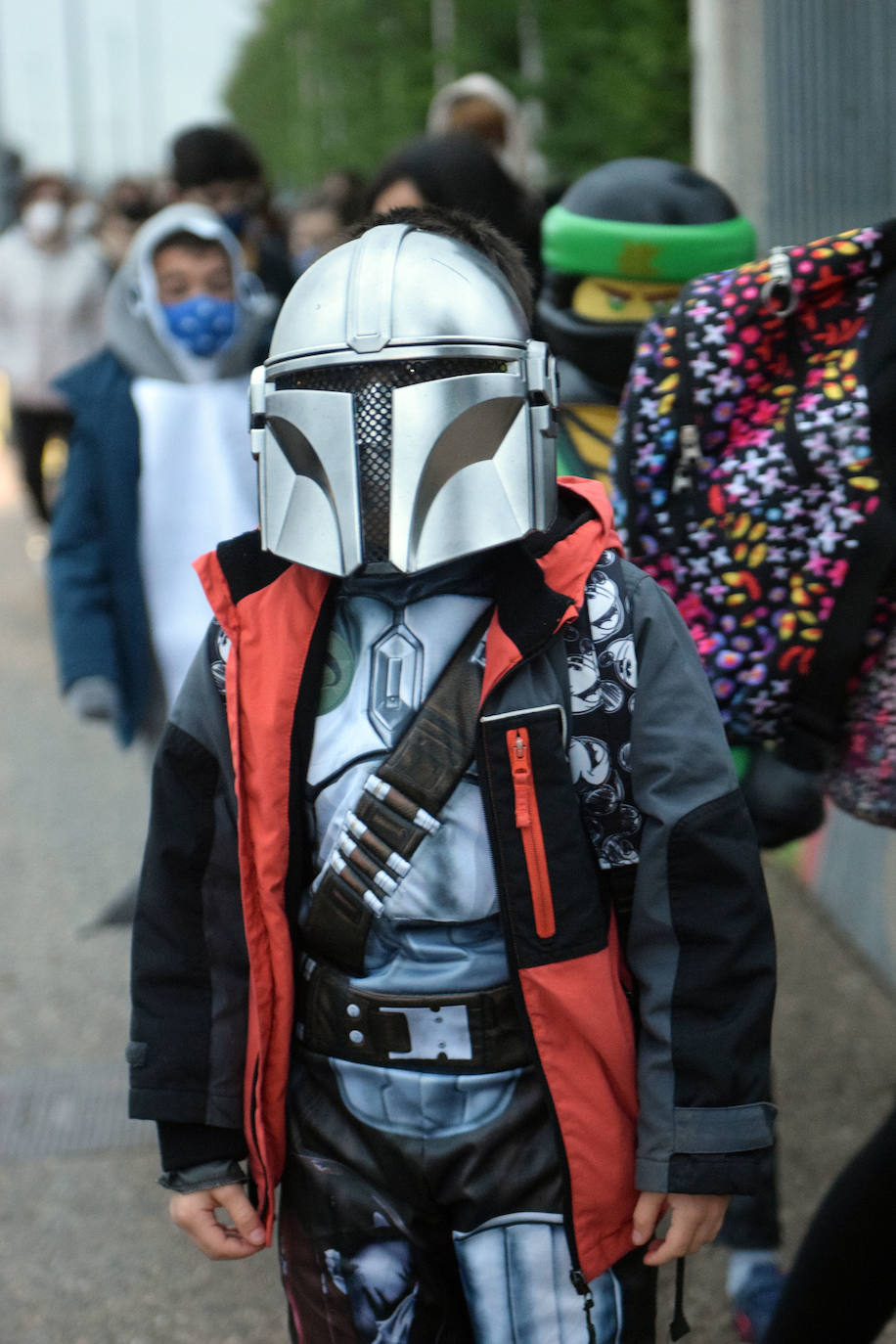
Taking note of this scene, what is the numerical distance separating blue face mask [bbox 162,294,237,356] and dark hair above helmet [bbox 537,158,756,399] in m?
1.14

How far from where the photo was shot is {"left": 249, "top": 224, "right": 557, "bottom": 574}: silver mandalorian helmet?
1.72m

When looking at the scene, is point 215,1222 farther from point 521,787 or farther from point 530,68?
point 530,68

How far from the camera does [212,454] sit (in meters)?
3.65

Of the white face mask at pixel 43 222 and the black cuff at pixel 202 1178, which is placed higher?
the white face mask at pixel 43 222

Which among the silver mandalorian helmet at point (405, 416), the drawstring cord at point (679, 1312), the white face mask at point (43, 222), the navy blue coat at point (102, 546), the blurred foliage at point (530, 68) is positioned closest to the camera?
the silver mandalorian helmet at point (405, 416)

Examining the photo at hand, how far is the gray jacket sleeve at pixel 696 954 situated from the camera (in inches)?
68.6

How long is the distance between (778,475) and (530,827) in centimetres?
67

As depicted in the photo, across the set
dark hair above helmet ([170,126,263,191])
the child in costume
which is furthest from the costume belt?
dark hair above helmet ([170,126,263,191])

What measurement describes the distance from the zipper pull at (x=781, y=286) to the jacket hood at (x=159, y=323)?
1956mm

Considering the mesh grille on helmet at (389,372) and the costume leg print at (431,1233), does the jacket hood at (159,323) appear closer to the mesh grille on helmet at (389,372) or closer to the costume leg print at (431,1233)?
the mesh grille on helmet at (389,372)

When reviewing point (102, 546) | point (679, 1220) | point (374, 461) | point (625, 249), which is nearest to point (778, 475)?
point (374, 461)

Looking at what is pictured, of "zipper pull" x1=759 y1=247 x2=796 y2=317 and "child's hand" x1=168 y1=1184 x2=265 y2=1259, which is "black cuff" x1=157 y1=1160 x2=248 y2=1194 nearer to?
"child's hand" x1=168 y1=1184 x2=265 y2=1259

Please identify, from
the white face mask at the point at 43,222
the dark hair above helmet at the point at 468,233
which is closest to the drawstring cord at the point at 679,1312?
the dark hair above helmet at the point at 468,233

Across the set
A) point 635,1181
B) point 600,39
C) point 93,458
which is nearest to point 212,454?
point 93,458
